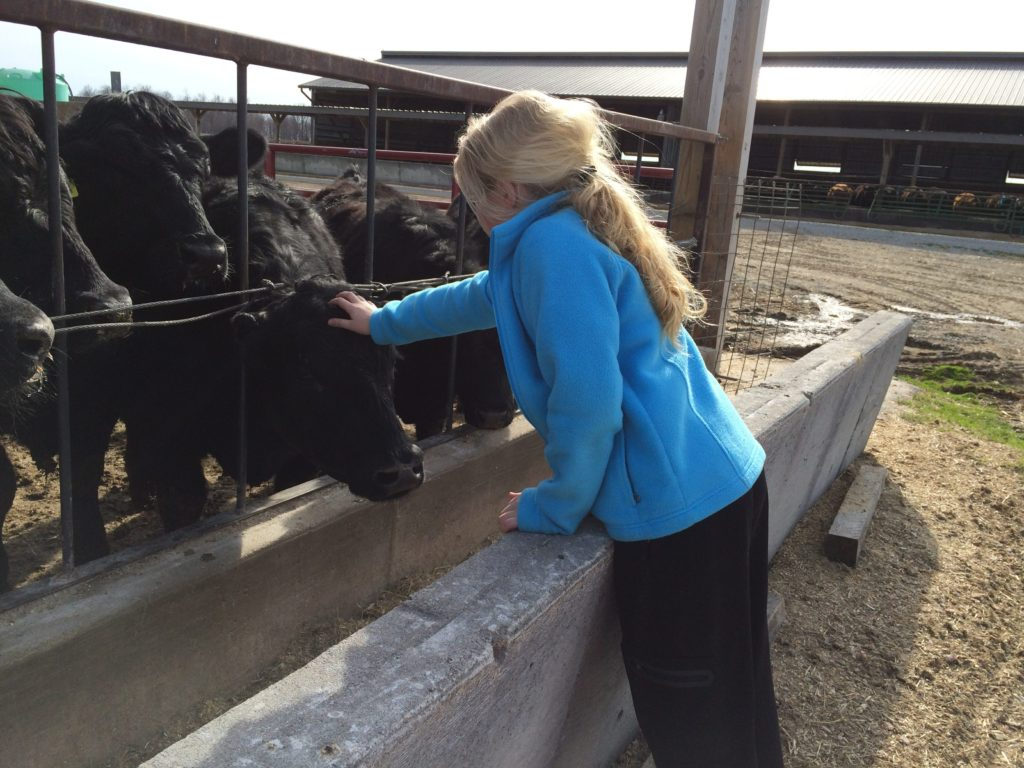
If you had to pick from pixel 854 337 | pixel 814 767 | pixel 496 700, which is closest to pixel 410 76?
pixel 496 700

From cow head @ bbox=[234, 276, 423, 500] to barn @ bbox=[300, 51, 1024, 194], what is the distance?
79.7 ft

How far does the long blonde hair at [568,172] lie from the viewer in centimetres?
177

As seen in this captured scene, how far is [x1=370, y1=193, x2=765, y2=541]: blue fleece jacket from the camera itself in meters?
1.64

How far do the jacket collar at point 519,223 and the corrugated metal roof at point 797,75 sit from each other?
2955 cm

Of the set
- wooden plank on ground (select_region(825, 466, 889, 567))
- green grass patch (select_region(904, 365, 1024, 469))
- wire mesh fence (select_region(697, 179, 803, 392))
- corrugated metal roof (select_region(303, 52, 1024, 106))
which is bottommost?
wooden plank on ground (select_region(825, 466, 889, 567))

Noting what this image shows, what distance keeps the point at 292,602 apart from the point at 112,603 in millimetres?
690

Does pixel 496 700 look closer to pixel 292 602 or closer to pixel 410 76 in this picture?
pixel 292 602

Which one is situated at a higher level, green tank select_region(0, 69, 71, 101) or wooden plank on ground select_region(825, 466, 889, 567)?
green tank select_region(0, 69, 71, 101)

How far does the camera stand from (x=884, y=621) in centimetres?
334

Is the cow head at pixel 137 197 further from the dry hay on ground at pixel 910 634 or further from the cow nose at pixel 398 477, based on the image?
the dry hay on ground at pixel 910 634

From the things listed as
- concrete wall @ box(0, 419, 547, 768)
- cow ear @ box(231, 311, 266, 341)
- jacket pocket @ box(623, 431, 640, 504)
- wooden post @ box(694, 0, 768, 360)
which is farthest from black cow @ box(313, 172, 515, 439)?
wooden post @ box(694, 0, 768, 360)

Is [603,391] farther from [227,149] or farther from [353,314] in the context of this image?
[227,149]

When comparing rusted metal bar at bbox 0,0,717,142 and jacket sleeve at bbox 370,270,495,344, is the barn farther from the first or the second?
jacket sleeve at bbox 370,270,495,344

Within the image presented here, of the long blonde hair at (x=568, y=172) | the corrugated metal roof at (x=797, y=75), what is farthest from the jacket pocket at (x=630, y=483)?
the corrugated metal roof at (x=797, y=75)
